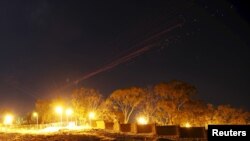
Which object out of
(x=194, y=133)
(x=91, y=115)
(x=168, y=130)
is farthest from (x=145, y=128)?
(x=91, y=115)

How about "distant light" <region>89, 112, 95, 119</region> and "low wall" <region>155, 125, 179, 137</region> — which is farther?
"distant light" <region>89, 112, 95, 119</region>

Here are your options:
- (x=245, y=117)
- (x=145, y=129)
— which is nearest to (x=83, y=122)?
(x=145, y=129)

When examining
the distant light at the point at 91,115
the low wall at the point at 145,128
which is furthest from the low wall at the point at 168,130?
the distant light at the point at 91,115

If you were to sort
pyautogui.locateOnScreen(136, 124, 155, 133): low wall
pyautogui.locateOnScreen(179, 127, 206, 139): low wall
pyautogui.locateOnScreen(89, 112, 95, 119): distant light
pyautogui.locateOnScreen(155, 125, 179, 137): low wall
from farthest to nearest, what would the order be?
1. pyautogui.locateOnScreen(89, 112, 95, 119): distant light
2. pyautogui.locateOnScreen(136, 124, 155, 133): low wall
3. pyautogui.locateOnScreen(155, 125, 179, 137): low wall
4. pyautogui.locateOnScreen(179, 127, 206, 139): low wall

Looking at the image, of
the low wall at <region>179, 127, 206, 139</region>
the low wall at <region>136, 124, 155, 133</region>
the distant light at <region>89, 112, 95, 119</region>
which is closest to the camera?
the low wall at <region>179, 127, 206, 139</region>

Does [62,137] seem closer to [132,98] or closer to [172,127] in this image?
[172,127]

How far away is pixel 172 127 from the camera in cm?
3869

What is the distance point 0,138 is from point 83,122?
841 inches

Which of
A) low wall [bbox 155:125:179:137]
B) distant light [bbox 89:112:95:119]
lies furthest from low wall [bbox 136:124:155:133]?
distant light [bbox 89:112:95:119]

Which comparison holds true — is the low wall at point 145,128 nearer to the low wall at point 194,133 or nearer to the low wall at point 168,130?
the low wall at point 168,130

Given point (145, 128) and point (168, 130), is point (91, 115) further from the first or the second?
point (168, 130)

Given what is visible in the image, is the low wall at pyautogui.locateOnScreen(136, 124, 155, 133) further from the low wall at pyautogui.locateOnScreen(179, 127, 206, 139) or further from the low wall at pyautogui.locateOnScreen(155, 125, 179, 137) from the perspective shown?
the low wall at pyautogui.locateOnScreen(179, 127, 206, 139)

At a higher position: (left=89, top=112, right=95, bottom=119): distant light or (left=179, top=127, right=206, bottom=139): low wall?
Answer: (left=89, top=112, right=95, bottom=119): distant light

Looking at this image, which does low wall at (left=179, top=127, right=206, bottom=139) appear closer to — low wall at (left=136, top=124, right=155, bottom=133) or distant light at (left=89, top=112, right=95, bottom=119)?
low wall at (left=136, top=124, right=155, bottom=133)
